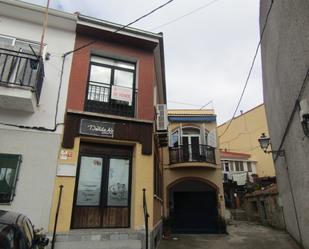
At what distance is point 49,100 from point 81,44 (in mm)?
2180

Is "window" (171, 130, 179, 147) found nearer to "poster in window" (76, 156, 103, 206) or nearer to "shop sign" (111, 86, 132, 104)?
"shop sign" (111, 86, 132, 104)

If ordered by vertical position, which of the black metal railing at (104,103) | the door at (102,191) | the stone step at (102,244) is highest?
the black metal railing at (104,103)

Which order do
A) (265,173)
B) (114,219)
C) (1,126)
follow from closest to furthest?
(1,126) → (114,219) → (265,173)

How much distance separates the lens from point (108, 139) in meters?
7.37

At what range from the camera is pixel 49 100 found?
24.0 feet

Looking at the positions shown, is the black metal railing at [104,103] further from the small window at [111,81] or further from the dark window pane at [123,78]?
the dark window pane at [123,78]

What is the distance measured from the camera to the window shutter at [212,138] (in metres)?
15.7

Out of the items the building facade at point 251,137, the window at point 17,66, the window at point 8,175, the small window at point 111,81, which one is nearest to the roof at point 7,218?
the window at point 8,175

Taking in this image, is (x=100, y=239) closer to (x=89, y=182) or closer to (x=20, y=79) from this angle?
(x=89, y=182)

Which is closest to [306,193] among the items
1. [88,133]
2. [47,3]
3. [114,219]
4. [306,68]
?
[306,68]

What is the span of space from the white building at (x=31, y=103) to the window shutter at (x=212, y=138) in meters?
10.2

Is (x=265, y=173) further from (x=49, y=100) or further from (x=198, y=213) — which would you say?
(x=49, y=100)

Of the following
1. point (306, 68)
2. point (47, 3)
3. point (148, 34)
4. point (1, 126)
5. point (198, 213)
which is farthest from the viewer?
point (198, 213)

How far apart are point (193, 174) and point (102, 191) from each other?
9.07 meters
